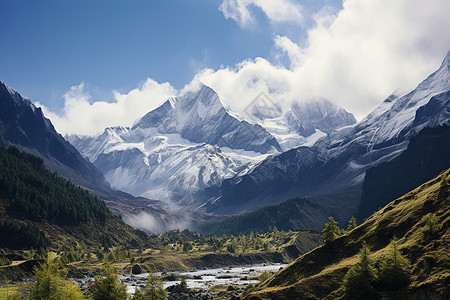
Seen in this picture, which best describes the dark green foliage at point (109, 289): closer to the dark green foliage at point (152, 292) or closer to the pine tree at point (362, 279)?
the dark green foliage at point (152, 292)

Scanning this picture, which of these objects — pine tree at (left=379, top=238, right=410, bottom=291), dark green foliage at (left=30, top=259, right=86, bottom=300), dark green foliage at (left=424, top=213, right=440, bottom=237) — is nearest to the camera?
pine tree at (left=379, top=238, right=410, bottom=291)

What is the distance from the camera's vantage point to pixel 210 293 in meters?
122

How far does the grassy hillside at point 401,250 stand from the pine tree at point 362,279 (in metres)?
4.52

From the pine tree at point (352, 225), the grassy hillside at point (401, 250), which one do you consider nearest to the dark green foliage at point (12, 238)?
the grassy hillside at point (401, 250)

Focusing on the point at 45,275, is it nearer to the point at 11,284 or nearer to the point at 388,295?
the point at 388,295

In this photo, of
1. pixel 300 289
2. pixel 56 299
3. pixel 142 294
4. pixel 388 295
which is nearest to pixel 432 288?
pixel 388 295

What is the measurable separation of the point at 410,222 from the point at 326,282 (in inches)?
775

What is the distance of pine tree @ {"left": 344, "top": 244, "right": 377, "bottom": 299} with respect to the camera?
6425 centimetres

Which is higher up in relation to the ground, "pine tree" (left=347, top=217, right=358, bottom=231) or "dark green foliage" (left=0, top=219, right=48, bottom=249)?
"dark green foliage" (left=0, top=219, right=48, bottom=249)

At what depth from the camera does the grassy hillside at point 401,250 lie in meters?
60.7

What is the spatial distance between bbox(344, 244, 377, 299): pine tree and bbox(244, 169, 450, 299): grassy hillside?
4.52 m

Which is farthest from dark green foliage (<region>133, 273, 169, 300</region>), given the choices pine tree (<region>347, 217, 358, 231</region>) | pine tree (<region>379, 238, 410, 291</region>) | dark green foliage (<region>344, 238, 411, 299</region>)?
pine tree (<region>347, 217, 358, 231</region>)

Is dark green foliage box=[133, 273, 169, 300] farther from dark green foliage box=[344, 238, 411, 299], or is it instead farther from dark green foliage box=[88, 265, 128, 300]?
dark green foliage box=[344, 238, 411, 299]

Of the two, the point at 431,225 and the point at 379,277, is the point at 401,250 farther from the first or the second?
the point at 379,277
